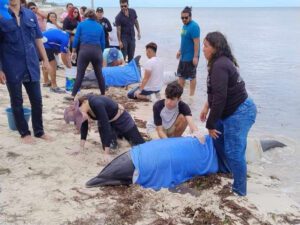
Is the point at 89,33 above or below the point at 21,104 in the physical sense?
above

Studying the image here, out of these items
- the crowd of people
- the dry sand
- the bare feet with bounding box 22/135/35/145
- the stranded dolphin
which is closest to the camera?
the dry sand

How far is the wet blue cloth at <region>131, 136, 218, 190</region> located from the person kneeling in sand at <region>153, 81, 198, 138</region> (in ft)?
1.63

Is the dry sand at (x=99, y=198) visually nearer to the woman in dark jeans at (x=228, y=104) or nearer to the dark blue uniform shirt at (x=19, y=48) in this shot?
the woman in dark jeans at (x=228, y=104)

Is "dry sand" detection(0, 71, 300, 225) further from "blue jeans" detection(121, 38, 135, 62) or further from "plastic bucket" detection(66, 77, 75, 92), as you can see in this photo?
"blue jeans" detection(121, 38, 135, 62)

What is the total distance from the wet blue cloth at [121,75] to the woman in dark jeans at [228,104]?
5030mm

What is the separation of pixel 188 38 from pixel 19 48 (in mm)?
3862

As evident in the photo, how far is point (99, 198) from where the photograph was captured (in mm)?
3807

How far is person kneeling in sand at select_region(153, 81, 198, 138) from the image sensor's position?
4.83 metres

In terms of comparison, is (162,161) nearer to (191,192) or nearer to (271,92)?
(191,192)

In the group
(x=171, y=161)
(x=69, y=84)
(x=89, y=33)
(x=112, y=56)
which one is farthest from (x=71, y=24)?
(x=171, y=161)

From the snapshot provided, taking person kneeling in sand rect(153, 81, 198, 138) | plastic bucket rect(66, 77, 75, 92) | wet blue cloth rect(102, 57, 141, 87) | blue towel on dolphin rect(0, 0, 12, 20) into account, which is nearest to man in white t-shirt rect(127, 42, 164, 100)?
wet blue cloth rect(102, 57, 141, 87)

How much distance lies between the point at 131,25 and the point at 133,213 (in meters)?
7.00

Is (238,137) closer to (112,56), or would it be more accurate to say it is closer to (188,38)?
(188,38)

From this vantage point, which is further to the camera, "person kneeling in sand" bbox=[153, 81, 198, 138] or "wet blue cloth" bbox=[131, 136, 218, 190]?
"person kneeling in sand" bbox=[153, 81, 198, 138]
